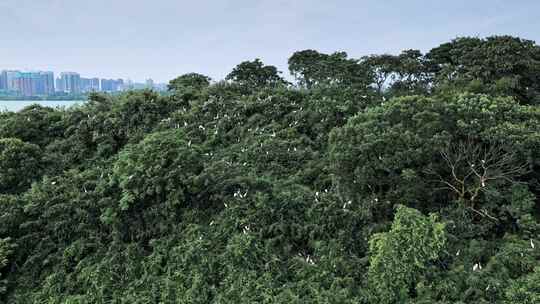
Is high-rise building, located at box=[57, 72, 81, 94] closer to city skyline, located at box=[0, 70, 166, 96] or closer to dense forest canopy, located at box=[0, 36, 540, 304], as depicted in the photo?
city skyline, located at box=[0, 70, 166, 96]

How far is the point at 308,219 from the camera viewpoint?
5.18 metres

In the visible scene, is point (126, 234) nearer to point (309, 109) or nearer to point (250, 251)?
point (250, 251)

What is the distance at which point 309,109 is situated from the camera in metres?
8.26

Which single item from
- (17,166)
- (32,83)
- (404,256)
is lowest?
(404,256)

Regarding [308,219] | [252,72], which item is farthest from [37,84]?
[308,219]

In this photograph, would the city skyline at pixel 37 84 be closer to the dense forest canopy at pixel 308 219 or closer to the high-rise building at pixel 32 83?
the high-rise building at pixel 32 83

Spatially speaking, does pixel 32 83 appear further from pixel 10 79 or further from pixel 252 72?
pixel 252 72

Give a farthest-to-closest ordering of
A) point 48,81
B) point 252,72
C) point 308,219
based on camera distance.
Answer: point 48,81 < point 252,72 < point 308,219

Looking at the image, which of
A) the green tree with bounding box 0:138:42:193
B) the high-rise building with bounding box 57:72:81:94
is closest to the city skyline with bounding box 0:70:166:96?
the high-rise building with bounding box 57:72:81:94

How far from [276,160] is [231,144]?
4.40ft

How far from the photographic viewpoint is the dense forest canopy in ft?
13.6

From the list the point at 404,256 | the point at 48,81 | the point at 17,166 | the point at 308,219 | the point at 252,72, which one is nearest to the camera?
the point at 404,256

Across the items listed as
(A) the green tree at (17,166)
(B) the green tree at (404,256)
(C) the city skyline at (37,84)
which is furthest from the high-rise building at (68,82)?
(B) the green tree at (404,256)

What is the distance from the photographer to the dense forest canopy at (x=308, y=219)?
4.16 meters
